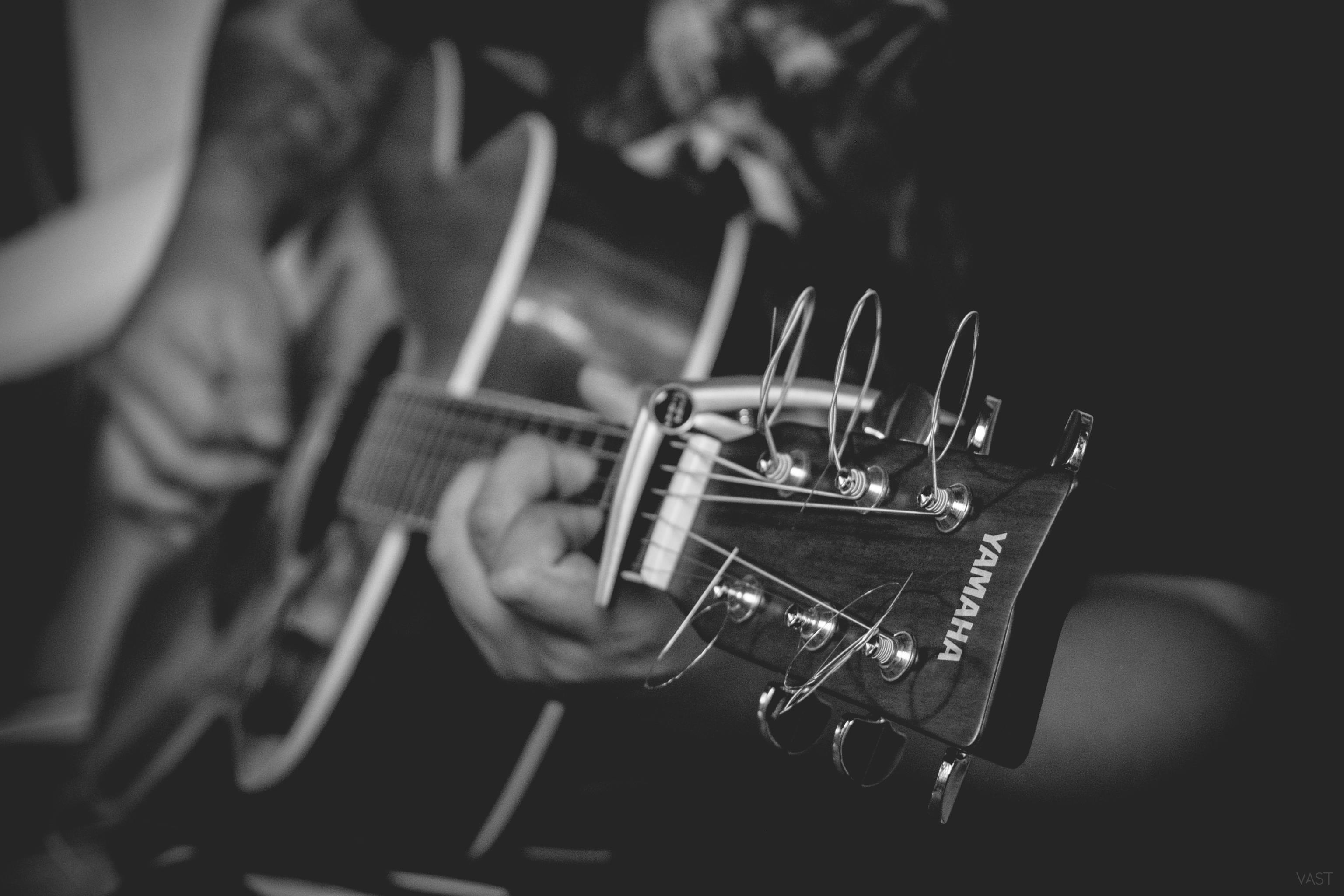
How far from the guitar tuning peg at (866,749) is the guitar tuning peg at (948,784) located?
39 millimetres

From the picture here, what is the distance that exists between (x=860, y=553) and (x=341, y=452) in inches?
33.6

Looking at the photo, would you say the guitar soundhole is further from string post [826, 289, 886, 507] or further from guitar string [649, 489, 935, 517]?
string post [826, 289, 886, 507]

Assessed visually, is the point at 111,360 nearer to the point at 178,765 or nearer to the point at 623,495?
the point at 178,765

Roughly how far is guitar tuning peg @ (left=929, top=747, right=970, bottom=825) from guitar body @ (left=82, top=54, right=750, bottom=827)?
49 cm

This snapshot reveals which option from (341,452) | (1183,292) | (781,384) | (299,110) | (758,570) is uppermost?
(299,110)

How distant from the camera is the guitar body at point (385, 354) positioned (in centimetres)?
88

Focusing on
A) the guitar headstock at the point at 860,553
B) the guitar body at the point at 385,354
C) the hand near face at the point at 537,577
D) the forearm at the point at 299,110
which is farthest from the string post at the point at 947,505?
the forearm at the point at 299,110

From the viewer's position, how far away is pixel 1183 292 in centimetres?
69

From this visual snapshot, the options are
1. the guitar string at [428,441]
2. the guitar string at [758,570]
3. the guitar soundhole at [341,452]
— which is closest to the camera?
the guitar string at [758,570]

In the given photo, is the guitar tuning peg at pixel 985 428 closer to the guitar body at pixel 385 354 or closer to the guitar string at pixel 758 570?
the guitar string at pixel 758 570

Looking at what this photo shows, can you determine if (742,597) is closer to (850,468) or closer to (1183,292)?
(850,468)

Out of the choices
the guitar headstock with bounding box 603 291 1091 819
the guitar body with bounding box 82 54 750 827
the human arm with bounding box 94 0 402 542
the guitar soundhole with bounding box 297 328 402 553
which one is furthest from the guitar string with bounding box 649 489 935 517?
the human arm with bounding box 94 0 402 542

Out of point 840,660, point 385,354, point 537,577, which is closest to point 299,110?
point 385,354

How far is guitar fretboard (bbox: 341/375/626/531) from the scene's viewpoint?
737 millimetres
